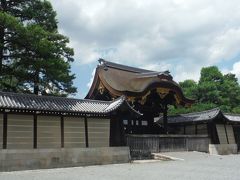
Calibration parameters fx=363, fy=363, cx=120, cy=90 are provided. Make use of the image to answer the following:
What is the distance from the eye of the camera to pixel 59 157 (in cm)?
1775

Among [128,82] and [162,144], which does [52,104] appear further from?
[128,82]

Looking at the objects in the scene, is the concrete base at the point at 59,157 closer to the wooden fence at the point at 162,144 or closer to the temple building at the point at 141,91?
the wooden fence at the point at 162,144

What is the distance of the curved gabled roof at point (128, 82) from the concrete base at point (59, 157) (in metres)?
6.03

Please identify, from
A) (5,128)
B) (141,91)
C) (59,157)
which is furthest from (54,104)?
(141,91)

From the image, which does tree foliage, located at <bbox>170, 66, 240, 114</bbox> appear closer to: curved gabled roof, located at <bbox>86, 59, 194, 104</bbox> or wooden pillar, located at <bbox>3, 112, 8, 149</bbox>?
curved gabled roof, located at <bbox>86, 59, 194, 104</bbox>

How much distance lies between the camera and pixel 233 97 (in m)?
52.0

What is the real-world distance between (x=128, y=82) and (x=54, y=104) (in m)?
10.8

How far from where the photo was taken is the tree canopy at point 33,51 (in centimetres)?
2048

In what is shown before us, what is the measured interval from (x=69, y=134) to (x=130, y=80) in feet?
37.6

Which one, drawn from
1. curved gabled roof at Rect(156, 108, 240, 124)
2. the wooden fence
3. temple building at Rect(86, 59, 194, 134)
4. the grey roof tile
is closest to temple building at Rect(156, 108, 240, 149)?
curved gabled roof at Rect(156, 108, 240, 124)

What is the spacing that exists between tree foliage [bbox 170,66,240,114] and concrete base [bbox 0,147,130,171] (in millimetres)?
25871

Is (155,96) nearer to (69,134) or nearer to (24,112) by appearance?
(69,134)

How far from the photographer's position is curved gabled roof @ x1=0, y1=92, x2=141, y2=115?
1691cm

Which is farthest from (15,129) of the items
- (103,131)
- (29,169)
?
(103,131)
